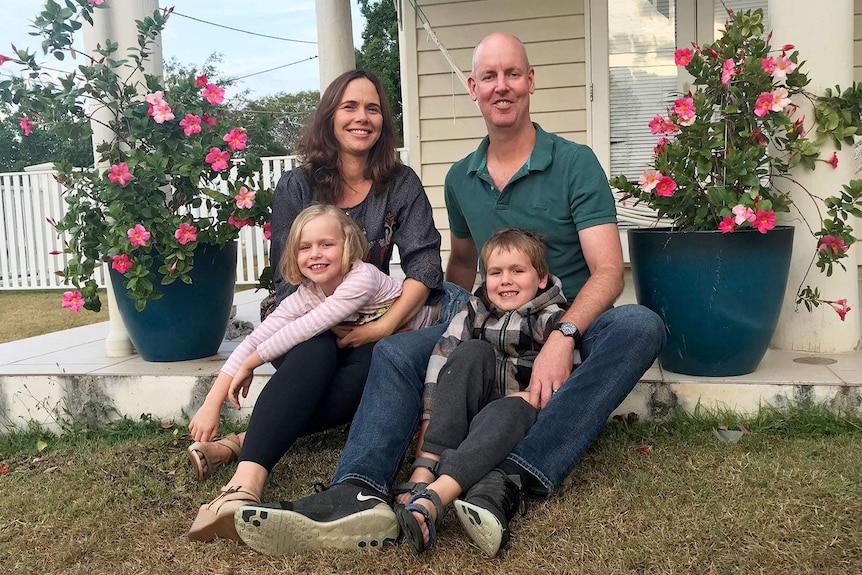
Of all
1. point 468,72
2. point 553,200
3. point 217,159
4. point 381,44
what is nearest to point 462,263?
point 553,200

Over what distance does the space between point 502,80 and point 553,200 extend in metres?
0.38

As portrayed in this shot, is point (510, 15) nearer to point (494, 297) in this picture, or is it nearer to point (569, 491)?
point (494, 297)

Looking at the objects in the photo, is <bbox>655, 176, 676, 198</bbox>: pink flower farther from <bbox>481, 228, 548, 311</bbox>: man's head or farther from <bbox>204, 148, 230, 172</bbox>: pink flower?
<bbox>204, 148, 230, 172</bbox>: pink flower

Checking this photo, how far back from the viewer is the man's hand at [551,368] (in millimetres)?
1848

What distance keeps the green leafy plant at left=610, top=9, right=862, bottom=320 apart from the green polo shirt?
22 cm

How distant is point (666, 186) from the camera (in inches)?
90.6

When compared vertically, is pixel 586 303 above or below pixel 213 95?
below

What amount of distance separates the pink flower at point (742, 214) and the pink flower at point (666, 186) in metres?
0.20

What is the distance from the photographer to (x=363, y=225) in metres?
2.37

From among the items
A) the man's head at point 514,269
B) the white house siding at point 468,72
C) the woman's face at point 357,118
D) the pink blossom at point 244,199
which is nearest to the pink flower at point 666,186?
the man's head at point 514,269

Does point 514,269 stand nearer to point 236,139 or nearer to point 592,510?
point 592,510

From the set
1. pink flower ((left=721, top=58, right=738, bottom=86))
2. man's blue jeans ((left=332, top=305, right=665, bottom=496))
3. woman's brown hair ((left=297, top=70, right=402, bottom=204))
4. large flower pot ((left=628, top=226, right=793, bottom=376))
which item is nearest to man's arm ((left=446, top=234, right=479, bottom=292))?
woman's brown hair ((left=297, top=70, right=402, bottom=204))

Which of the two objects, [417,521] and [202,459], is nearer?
[417,521]

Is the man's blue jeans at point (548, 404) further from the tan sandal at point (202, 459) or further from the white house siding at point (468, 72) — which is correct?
the white house siding at point (468, 72)
